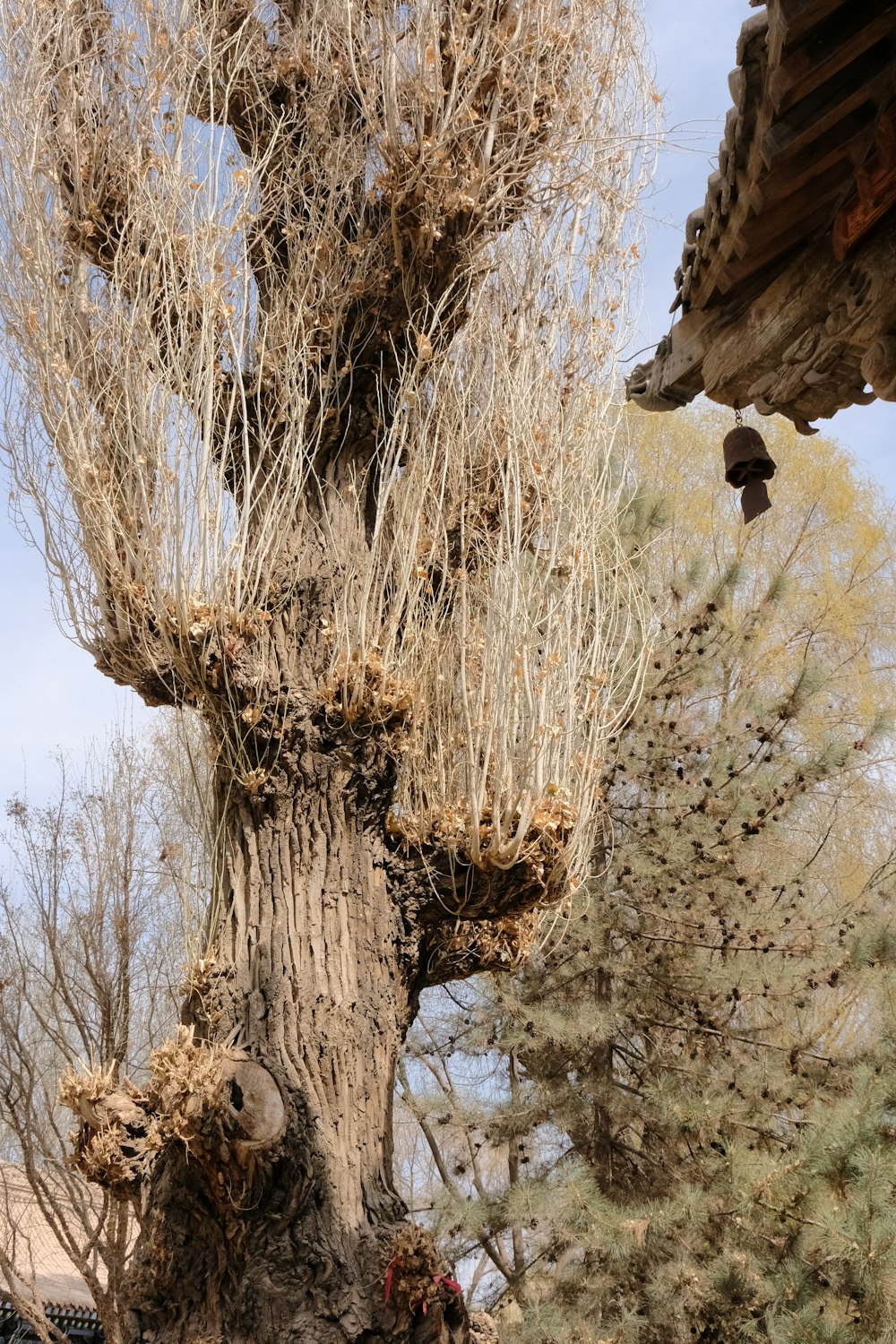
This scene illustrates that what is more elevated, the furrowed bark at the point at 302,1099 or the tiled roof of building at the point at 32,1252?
the furrowed bark at the point at 302,1099

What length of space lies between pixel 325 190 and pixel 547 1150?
5.85m

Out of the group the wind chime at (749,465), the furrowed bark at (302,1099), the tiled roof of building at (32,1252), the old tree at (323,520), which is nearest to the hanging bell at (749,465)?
the wind chime at (749,465)

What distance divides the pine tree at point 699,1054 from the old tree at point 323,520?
1159mm

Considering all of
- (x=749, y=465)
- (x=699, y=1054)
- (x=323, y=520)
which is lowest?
(x=699, y=1054)

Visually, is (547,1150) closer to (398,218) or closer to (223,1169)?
(223,1169)

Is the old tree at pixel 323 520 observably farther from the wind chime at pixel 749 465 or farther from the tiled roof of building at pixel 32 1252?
the tiled roof of building at pixel 32 1252

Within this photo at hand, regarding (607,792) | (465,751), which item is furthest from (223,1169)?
(607,792)

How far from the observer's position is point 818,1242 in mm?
5762

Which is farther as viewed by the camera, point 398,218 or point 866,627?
point 866,627

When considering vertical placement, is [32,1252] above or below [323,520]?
below

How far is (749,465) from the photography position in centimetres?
335

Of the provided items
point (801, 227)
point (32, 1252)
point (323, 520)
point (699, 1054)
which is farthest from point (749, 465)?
point (32, 1252)

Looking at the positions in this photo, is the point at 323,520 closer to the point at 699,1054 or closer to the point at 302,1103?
the point at 302,1103

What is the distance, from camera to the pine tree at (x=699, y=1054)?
5.76 metres
